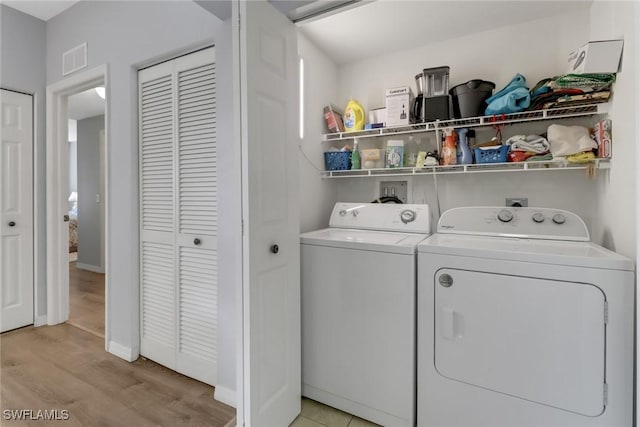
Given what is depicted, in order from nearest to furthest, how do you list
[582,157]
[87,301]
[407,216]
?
[582,157] → [407,216] → [87,301]

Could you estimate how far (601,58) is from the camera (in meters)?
1.36

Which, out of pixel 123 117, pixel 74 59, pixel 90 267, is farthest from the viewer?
pixel 90 267

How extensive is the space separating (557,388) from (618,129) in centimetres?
117

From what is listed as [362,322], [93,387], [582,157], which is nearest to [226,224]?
[362,322]

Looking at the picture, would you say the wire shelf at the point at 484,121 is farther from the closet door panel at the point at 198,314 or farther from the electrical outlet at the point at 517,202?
the closet door panel at the point at 198,314

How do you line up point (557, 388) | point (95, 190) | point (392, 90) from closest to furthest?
point (557, 388)
point (392, 90)
point (95, 190)

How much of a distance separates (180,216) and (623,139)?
236 cm

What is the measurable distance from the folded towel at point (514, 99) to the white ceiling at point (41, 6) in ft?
10.7

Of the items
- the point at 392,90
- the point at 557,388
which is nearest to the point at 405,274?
the point at 557,388

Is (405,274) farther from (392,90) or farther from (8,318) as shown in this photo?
(8,318)

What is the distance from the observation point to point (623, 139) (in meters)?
1.30

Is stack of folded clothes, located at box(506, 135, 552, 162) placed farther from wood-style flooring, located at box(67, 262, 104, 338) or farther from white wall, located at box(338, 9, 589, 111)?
wood-style flooring, located at box(67, 262, 104, 338)

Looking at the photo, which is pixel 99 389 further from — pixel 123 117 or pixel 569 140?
pixel 569 140

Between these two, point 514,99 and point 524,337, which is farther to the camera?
point 514,99
